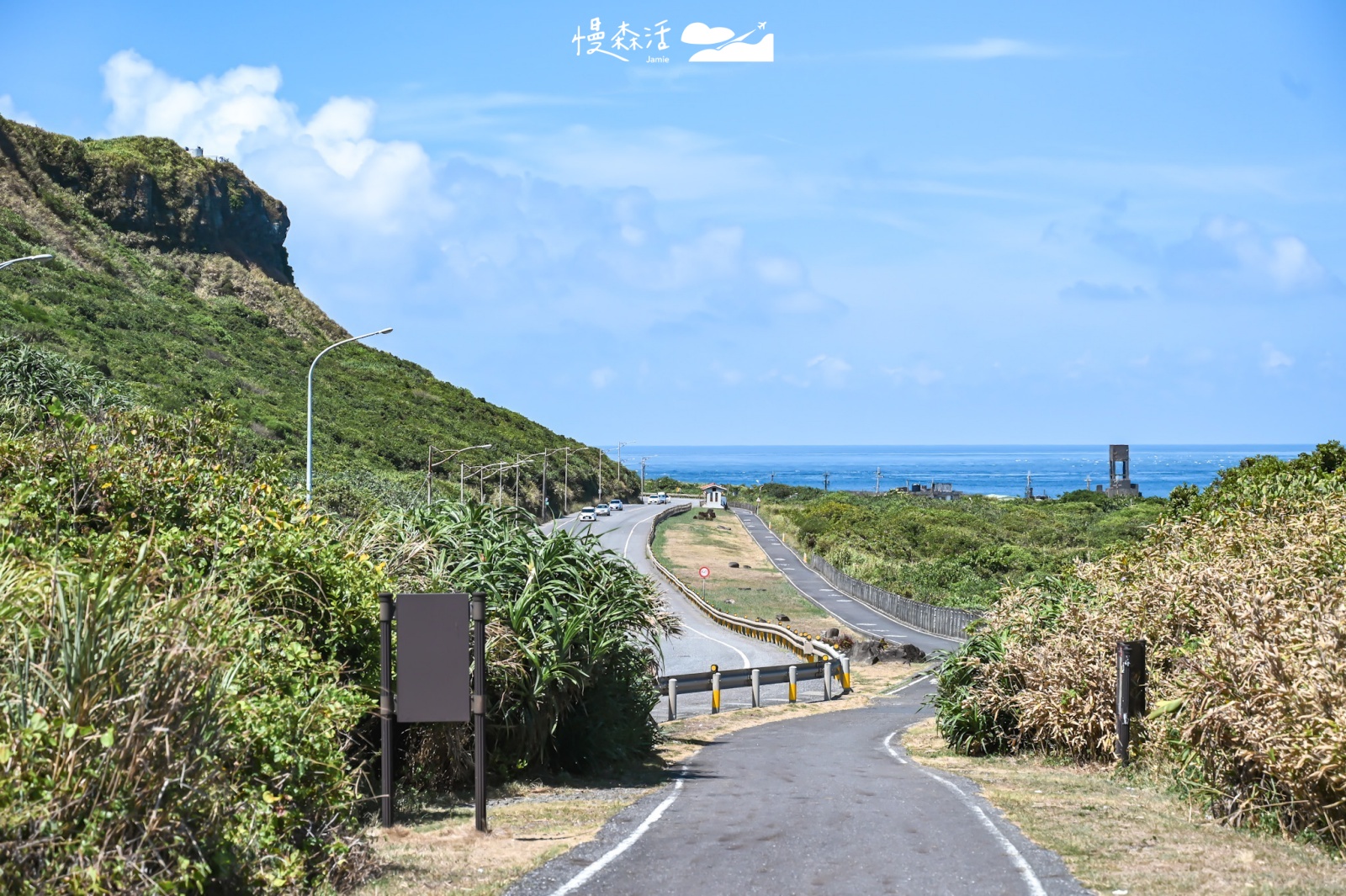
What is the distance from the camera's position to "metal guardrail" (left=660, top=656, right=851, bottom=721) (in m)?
26.2

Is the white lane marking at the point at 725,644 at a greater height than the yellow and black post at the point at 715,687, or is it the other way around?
the yellow and black post at the point at 715,687

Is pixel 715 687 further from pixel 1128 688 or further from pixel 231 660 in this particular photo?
pixel 231 660

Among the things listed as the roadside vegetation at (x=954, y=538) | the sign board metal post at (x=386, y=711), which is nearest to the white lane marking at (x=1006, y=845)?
the sign board metal post at (x=386, y=711)

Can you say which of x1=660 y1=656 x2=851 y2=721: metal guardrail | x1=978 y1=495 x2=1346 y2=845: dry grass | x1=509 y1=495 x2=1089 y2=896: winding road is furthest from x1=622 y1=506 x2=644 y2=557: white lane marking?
x1=509 y1=495 x2=1089 y2=896: winding road

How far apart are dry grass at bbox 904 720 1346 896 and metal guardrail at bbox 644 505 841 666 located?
20336mm

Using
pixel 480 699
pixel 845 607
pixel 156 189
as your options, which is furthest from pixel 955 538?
pixel 480 699

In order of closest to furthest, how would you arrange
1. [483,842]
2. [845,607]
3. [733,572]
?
[483,842] < [845,607] < [733,572]

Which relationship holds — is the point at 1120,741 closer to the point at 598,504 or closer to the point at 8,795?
the point at 8,795

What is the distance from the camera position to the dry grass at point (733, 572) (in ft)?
198

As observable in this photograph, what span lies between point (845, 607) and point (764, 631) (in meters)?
14.2

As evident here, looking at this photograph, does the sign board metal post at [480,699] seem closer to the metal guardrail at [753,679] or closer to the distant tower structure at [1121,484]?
the metal guardrail at [753,679]

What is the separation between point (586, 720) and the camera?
51.1 feet

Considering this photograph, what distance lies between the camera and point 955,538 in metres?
89.9

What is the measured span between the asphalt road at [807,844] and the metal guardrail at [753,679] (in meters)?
9.18
